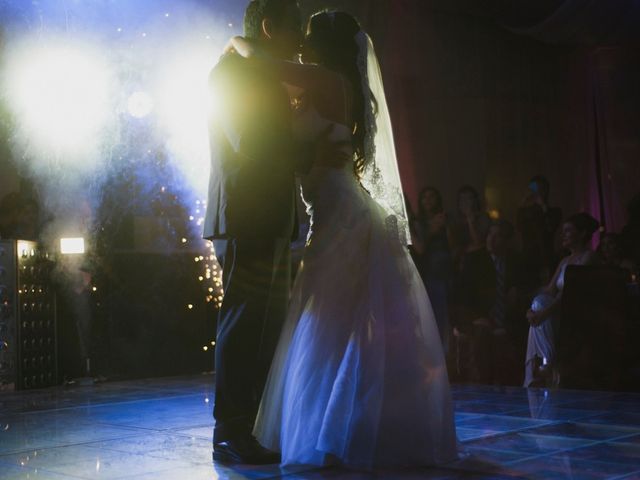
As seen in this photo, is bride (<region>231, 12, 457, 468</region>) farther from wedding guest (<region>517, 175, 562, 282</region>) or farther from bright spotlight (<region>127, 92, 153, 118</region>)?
wedding guest (<region>517, 175, 562, 282</region>)

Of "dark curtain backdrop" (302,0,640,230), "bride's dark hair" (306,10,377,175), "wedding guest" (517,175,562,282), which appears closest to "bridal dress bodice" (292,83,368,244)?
"bride's dark hair" (306,10,377,175)

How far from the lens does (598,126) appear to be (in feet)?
30.9

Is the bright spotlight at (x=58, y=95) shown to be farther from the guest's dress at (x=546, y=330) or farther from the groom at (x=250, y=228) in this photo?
the groom at (x=250, y=228)

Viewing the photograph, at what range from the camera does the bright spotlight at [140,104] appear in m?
6.24

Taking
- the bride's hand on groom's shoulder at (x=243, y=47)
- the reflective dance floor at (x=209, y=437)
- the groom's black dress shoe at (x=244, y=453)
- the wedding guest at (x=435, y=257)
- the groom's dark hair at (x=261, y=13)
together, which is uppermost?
the groom's dark hair at (x=261, y=13)

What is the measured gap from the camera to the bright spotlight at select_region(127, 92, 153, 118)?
6.24 metres

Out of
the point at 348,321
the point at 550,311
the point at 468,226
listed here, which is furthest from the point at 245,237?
the point at 468,226

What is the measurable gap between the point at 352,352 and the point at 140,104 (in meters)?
4.14

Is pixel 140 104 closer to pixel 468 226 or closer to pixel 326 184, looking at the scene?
pixel 468 226

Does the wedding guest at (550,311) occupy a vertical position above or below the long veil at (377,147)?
below

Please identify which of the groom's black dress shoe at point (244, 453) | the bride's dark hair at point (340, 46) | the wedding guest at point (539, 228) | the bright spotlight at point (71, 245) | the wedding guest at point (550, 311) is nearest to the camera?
the groom's black dress shoe at point (244, 453)

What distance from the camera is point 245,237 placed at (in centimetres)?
275

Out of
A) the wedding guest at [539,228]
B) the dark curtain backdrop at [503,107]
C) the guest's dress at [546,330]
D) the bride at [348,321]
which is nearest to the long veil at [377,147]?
the bride at [348,321]

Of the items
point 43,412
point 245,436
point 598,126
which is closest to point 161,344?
point 43,412
